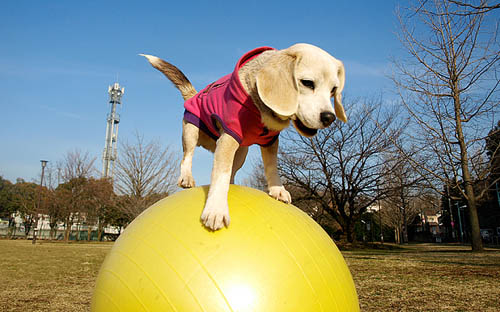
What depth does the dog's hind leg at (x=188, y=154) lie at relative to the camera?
3.72 m

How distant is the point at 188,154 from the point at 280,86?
5.02 feet

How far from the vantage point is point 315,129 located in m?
2.64

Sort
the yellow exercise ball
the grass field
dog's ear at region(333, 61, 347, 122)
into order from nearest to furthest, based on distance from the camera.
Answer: the yellow exercise ball < dog's ear at region(333, 61, 347, 122) < the grass field

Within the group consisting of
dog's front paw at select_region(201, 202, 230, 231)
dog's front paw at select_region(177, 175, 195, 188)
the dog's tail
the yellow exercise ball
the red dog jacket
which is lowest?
the yellow exercise ball

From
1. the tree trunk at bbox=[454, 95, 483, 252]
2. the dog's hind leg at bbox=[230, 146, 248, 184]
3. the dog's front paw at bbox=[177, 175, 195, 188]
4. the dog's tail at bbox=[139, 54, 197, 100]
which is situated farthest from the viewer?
the tree trunk at bbox=[454, 95, 483, 252]

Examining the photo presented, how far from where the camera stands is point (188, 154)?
12.4ft

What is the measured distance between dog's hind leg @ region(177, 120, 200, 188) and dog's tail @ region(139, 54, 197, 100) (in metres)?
0.70

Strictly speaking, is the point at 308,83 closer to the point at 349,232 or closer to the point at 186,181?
the point at 186,181

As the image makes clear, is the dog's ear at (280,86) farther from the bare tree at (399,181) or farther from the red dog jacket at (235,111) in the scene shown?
the bare tree at (399,181)

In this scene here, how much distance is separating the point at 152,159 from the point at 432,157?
1810 centimetres

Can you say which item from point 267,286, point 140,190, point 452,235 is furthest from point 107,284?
point 452,235

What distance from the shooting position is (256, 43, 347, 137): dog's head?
8.45ft

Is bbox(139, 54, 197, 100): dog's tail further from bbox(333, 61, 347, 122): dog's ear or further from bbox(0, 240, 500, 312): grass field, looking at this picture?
bbox(0, 240, 500, 312): grass field

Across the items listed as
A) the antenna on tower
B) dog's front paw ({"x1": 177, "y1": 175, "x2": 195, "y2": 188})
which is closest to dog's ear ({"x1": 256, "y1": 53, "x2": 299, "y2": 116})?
dog's front paw ({"x1": 177, "y1": 175, "x2": 195, "y2": 188})
